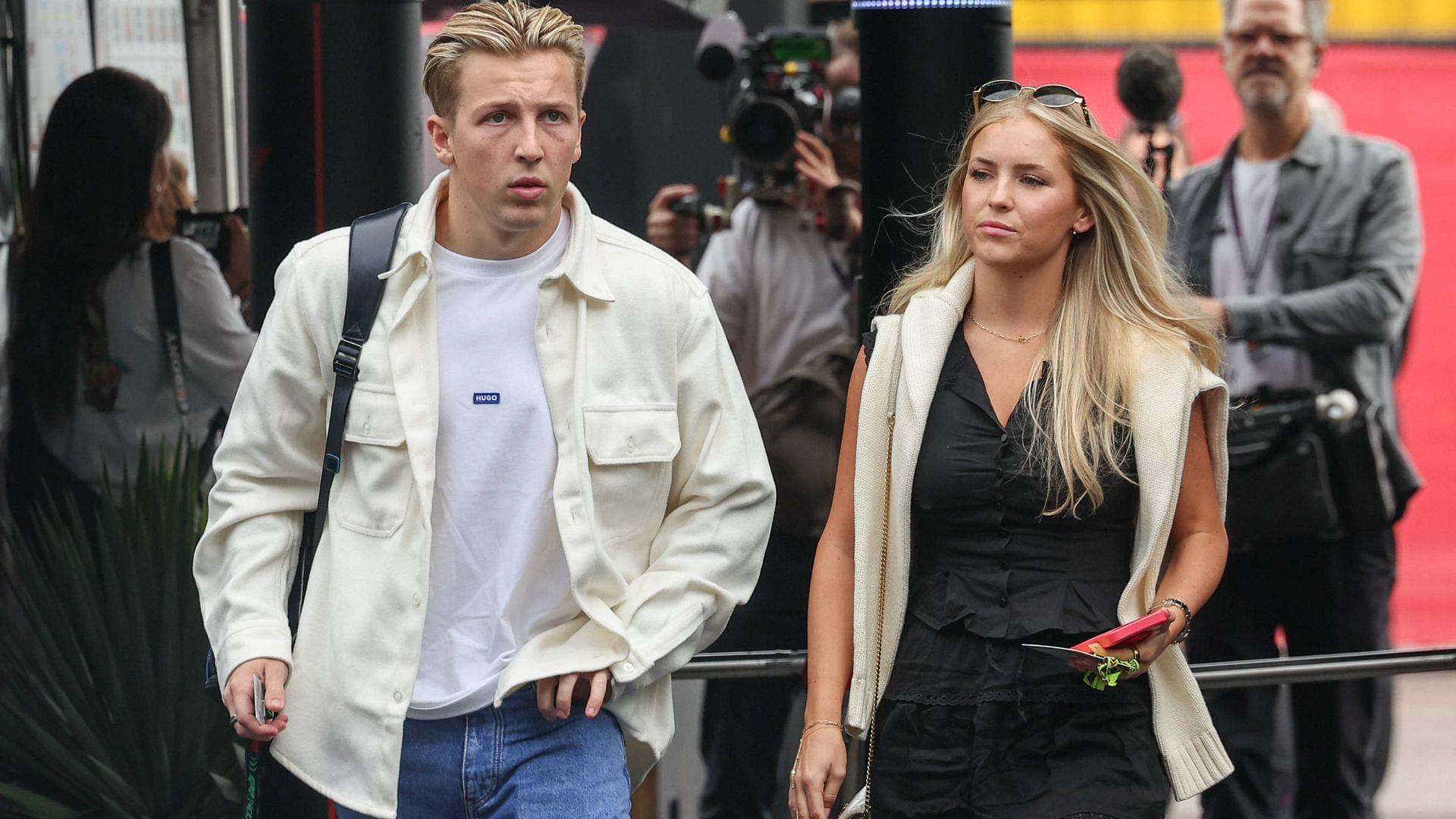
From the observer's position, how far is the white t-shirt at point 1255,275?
16.9 feet

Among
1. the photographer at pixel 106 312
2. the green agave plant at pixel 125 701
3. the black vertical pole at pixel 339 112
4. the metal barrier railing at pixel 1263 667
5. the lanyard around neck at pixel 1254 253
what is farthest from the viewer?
the lanyard around neck at pixel 1254 253

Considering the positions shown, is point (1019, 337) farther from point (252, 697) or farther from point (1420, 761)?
point (1420, 761)

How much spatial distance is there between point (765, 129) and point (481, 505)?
236 centimetres

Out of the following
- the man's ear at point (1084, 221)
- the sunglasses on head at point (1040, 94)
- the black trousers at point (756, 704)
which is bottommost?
the black trousers at point (756, 704)

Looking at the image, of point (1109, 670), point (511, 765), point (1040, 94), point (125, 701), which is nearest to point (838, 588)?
point (1109, 670)

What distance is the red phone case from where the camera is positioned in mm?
2699

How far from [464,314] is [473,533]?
1.05 ft

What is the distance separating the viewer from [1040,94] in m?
3.00

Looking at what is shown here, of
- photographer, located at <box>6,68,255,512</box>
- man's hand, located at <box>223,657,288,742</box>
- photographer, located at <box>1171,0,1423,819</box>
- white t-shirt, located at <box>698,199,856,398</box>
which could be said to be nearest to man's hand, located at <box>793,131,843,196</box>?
white t-shirt, located at <box>698,199,856,398</box>

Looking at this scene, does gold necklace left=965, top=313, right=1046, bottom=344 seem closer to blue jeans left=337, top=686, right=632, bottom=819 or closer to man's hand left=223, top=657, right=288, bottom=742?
blue jeans left=337, top=686, right=632, bottom=819

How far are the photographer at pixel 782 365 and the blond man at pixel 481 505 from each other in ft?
6.35

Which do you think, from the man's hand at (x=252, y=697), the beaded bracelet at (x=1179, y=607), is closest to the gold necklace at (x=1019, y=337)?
the beaded bracelet at (x=1179, y=607)

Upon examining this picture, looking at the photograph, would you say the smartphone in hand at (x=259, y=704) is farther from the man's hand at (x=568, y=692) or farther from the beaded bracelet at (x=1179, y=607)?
the beaded bracelet at (x=1179, y=607)

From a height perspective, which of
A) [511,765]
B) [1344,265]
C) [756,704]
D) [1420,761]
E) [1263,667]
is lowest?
[1420,761]
